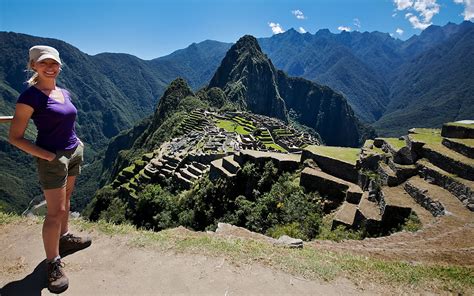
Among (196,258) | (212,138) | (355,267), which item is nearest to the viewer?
(196,258)

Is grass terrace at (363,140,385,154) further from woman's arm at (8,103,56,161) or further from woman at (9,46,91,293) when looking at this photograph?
woman's arm at (8,103,56,161)

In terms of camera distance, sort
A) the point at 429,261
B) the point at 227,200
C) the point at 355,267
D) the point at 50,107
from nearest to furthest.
A: the point at 50,107 < the point at 355,267 < the point at 429,261 < the point at 227,200

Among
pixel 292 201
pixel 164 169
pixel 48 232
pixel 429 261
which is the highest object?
pixel 48 232

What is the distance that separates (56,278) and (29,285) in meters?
A: 0.41

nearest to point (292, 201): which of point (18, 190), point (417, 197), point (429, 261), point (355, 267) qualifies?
point (417, 197)

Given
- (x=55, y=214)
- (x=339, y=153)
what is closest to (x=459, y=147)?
(x=339, y=153)

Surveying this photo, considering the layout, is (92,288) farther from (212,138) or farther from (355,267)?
(212,138)

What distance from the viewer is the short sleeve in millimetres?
4020

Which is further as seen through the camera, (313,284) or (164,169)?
(164,169)

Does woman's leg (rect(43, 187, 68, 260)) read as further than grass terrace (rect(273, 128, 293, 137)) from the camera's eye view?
No

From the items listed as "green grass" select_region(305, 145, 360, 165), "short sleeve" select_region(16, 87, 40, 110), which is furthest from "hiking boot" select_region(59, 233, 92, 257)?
"green grass" select_region(305, 145, 360, 165)

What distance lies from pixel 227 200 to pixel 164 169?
19898 millimetres

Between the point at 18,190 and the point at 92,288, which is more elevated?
the point at 92,288

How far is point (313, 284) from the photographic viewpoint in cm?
481
